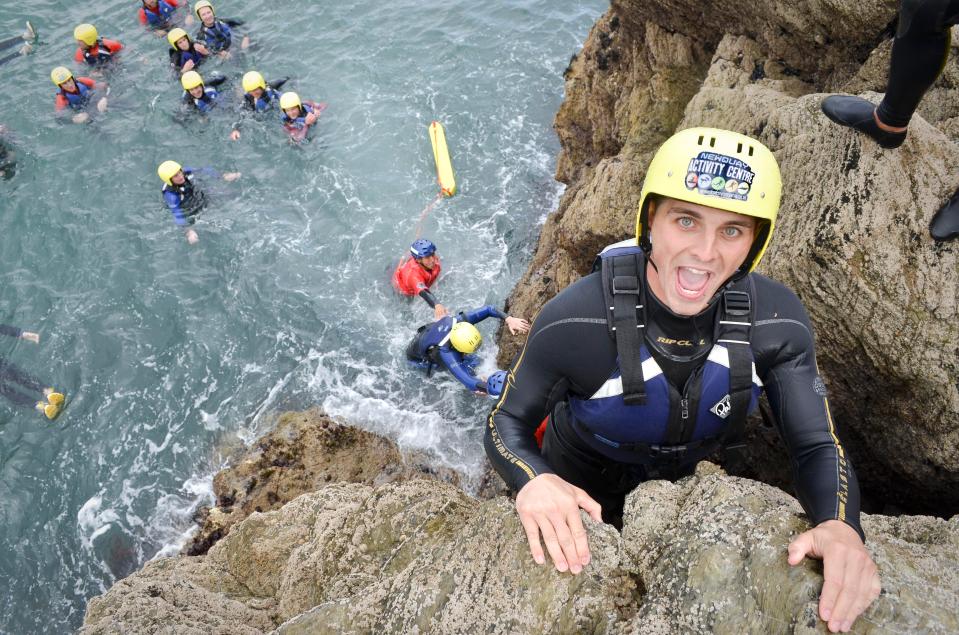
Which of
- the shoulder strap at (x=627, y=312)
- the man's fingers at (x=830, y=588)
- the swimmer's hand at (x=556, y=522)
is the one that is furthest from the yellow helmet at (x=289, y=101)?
the man's fingers at (x=830, y=588)

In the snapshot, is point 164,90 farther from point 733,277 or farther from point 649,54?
point 733,277

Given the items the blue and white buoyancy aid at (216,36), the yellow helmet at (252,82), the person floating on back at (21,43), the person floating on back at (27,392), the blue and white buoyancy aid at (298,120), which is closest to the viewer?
the person floating on back at (27,392)

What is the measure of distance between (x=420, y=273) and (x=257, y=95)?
6.87 m

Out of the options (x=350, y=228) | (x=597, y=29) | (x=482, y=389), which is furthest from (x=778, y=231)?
(x=350, y=228)

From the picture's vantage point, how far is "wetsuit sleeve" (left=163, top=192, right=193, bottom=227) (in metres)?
12.2

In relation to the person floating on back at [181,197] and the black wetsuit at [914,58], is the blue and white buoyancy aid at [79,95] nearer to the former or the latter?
the person floating on back at [181,197]

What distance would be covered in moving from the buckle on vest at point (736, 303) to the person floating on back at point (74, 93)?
1616 centimetres

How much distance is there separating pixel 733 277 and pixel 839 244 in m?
1.76

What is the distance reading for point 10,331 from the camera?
35.7ft

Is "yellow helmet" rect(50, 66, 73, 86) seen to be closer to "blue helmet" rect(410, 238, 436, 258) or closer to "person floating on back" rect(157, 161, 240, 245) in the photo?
"person floating on back" rect(157, 161, 240, 245)

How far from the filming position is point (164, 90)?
50.9 feet

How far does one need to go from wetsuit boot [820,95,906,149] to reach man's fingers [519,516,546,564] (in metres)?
3.34

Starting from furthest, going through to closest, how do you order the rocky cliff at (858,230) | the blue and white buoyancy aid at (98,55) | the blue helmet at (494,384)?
the blue and white buoyancy aid at (98,55) < the blue helmet at (494,384) < the rocky cliff at (858,230)

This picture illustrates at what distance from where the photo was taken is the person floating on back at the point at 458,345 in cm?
857
